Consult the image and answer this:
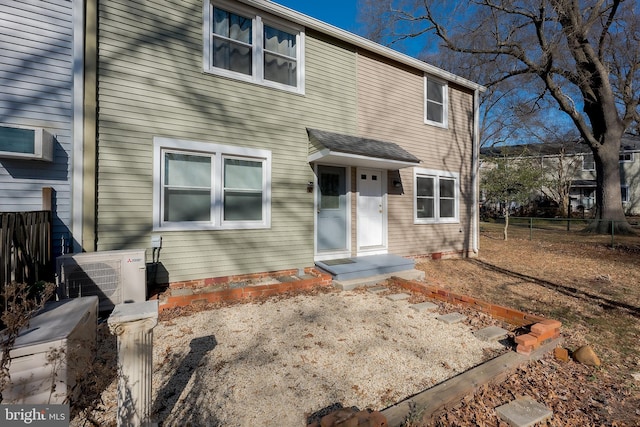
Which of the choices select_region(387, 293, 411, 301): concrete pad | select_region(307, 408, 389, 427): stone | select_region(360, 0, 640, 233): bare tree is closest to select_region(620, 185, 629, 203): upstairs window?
select_region(360, 0, 640, 233): bare tree

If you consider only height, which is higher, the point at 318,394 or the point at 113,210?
the point at 113,210

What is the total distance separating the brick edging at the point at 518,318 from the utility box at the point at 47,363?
145 inches

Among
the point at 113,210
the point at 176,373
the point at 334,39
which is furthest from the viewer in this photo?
the point at 334,39

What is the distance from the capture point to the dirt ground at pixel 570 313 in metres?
2.36

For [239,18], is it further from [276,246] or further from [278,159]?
[276,246]

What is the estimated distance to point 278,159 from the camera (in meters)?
5.98

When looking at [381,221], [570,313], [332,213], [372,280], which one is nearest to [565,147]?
[381,221]

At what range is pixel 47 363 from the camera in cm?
190

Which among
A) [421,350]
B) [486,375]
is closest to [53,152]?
[421,350]

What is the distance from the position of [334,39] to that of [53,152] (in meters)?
5.72

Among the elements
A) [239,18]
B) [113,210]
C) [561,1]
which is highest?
[561,1]

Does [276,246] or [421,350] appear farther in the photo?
[276,246]

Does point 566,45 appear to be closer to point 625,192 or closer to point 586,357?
point 586,357

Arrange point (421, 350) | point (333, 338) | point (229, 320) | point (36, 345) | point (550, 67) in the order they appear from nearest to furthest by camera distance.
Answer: point (36, 345) → point (421, 350) → point (333, 338) → point (229, 320) → point (550, 67)
